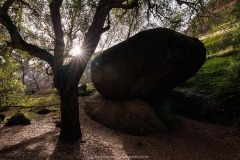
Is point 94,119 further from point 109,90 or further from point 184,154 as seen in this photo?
point 184,154

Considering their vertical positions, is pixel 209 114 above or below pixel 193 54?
below

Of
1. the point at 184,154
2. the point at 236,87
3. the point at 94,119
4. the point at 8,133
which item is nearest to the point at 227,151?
the point at 184,154

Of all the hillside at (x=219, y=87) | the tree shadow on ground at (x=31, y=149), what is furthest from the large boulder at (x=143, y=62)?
the tree shadow on ground at (x=31, y=149)

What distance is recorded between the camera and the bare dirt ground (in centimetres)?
856

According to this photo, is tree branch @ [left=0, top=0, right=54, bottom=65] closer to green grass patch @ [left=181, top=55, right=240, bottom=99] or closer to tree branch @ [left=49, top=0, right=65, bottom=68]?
tree branch @ [left=49, top=0, right=65, bottom=68]

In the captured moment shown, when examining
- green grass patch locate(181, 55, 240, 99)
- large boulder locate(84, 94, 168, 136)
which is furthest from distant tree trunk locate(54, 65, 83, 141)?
green grass patch locate(181, 55, 240, 99)

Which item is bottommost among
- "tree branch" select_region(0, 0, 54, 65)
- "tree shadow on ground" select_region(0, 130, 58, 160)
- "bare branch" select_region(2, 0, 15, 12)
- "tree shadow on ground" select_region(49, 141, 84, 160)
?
"tree shadow on ground" select_region(49, 141, 84, 160)

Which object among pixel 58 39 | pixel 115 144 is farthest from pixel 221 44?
pixel 58 39

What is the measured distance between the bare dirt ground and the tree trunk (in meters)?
0.53

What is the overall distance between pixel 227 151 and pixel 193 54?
655 centimetres

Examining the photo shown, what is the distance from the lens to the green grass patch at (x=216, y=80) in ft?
51.8

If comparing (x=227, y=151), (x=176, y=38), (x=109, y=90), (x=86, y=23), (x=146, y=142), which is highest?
(x=86, y=23)

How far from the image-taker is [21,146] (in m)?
9.09

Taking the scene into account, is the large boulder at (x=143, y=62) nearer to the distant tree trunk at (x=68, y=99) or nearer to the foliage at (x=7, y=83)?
the distant tree trunk at (x=68, y=99)
